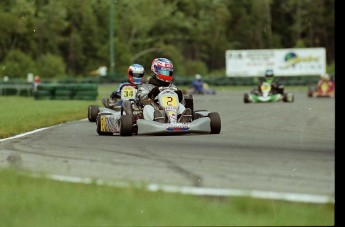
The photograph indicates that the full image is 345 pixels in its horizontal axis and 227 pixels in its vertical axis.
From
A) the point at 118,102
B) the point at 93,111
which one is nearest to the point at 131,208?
the point at 93,111

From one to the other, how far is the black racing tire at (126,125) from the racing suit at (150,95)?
12.1 inches

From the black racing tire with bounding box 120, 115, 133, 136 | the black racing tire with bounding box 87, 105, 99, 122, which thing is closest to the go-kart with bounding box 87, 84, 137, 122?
the black racing tire with bounding box 87, 105, 99, 122

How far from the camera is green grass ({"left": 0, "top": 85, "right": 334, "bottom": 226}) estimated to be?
14.1 ft

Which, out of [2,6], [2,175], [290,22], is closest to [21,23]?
[2,6]

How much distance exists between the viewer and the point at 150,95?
10.8 m

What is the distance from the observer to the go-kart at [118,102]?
949 centimetres

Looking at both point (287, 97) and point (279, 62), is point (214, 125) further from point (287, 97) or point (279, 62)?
point (279, 62)

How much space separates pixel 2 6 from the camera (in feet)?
23.8

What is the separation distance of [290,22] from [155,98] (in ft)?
144

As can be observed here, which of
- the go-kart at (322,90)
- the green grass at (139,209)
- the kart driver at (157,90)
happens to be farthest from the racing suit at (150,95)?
the go-kart at (322,90)

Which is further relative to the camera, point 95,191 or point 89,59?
point 89,59

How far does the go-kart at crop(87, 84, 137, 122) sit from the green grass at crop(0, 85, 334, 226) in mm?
3507
